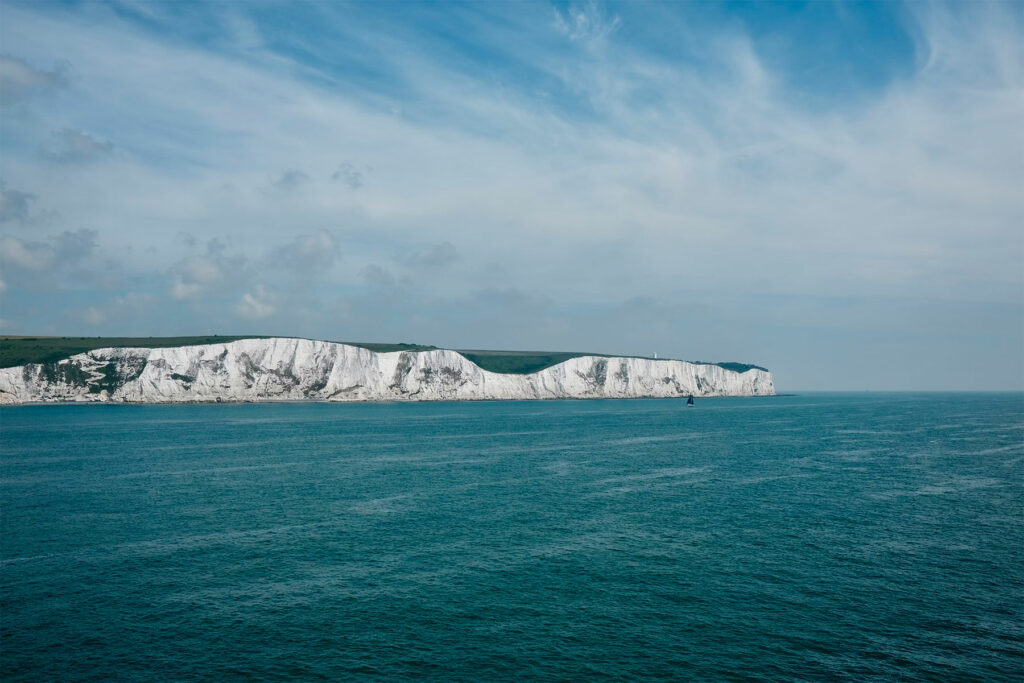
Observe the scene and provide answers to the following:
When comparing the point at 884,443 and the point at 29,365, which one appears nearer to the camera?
the point at 884,443

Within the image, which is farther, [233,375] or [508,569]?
[233,375]

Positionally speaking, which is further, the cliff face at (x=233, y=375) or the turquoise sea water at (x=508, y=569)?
the cliff face at (x=233, y=375)

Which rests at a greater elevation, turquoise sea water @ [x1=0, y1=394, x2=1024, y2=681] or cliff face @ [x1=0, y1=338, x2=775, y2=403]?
cliff face @ [x1=0, y1=338, x2=775, y2=403]

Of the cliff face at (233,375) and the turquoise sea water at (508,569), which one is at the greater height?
the cliff face at (233,375)

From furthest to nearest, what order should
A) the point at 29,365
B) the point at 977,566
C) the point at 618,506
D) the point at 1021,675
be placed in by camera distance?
the point at 29,365 → the point at 618,506 → the point at 977,566 → the point at 1021,675

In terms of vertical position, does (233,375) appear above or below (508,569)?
above

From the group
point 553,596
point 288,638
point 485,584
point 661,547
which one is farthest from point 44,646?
point 661,547

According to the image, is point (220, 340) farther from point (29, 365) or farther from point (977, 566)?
point (977, 566)

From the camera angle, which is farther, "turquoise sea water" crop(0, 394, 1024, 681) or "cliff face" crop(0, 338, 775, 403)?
"cliff face" crop(0, 338, 775, 403)
